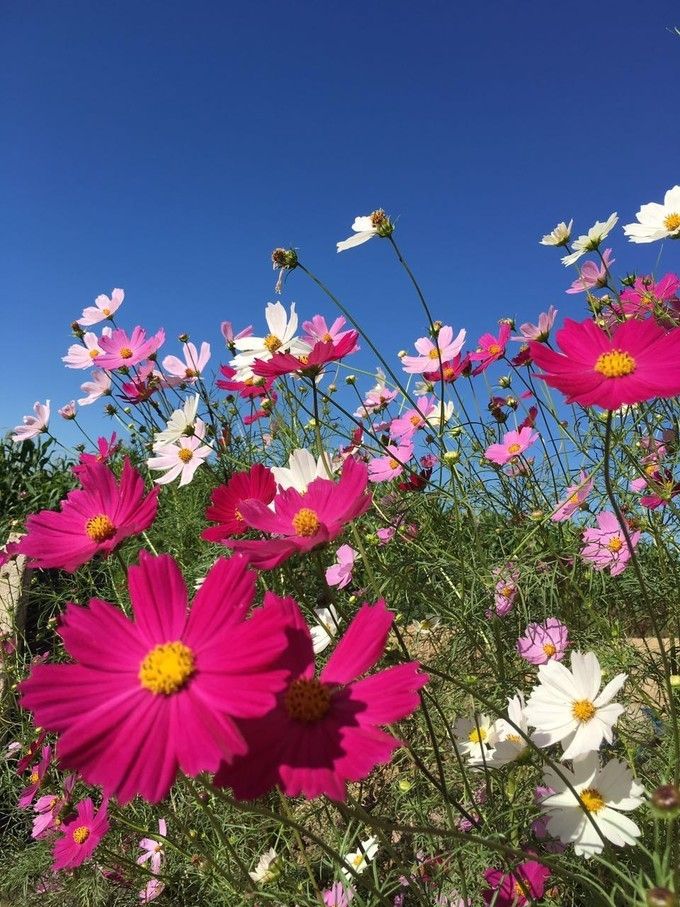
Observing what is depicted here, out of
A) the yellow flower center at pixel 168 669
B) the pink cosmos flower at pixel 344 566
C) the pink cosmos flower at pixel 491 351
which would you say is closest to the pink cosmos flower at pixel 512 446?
the pink cosmos flower at pixel 491 351

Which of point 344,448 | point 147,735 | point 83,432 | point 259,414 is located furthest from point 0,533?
point 147,735

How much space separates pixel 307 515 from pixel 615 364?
385 millimetres

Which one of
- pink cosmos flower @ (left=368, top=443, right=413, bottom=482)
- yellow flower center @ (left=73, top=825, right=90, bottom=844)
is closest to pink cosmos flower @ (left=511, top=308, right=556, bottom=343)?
pink cosmos flower @ (left=368, top=443, right=413, bottom=482)

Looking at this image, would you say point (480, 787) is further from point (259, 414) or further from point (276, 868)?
point (259, 414)

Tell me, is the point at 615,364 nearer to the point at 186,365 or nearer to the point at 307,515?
the point at 307,515

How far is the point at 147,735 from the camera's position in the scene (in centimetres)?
49

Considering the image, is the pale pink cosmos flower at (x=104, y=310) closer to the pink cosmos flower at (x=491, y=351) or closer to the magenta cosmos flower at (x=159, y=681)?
the pink cosmos flower at (x=491, y=351)

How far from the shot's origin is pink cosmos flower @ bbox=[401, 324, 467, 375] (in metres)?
1.52

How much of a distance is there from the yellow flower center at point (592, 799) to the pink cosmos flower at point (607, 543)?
2.61ft

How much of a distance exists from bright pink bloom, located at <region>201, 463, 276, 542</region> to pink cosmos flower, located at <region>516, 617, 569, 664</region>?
1.76ft

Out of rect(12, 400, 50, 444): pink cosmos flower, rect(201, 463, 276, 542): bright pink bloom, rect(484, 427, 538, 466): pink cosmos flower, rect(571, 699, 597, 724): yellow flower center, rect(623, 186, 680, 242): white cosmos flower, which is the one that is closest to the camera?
rect(571, 699, 597, 724): yellow flower center

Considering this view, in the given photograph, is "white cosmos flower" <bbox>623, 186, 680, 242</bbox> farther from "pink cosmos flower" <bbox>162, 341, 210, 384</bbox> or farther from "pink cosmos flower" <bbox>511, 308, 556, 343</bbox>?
"pink cosmos flower" <bbox>162, 341, 210, 384</bbox>

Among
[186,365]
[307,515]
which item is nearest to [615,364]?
[307,515]

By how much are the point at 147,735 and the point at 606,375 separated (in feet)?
1.94
